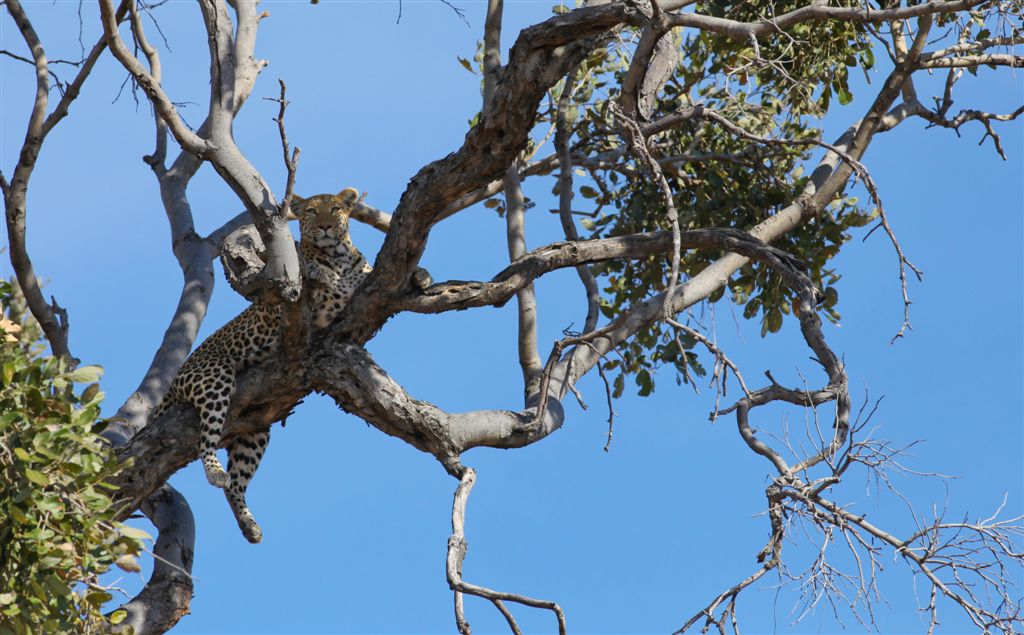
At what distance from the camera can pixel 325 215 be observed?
813 centimetres

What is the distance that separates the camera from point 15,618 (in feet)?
14.4

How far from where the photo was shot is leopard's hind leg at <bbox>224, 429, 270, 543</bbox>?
23.8ft

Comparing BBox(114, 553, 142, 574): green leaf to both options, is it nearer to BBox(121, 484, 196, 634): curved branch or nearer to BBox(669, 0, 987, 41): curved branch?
BBox(121, 484, 196, 634): curved branch

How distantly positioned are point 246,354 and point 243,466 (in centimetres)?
84

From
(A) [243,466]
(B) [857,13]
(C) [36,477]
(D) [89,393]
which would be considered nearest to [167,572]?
(A) [243,466]

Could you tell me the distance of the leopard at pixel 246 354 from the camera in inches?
269

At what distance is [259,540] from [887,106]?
4858 millimetres

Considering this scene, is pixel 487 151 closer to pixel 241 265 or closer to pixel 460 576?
pixel 241 265

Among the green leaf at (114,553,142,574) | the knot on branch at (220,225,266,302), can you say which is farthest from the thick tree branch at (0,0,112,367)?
the green leaf at (114,553,142,574)

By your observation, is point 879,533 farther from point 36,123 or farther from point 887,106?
point 36,123

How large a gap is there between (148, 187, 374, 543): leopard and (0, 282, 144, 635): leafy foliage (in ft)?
6.71

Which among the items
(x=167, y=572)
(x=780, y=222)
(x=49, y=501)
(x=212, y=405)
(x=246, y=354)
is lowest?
(x=49, y=501)

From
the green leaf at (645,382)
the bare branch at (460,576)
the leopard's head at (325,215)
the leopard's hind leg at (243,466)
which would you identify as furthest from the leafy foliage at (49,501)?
the green leaf at (645,382)

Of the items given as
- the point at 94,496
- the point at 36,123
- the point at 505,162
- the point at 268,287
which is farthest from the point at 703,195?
the point at 94,496
